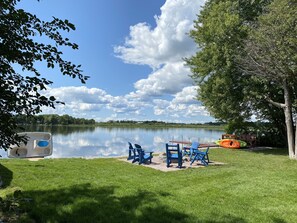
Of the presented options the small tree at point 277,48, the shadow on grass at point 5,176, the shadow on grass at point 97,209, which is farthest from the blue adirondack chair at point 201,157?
the shadow on grass at point 5,176

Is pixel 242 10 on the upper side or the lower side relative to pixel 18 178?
upper

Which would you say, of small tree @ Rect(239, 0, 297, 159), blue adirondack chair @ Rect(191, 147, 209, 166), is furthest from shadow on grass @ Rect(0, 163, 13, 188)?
small tree @ Rect(239, 0, 297, 159)

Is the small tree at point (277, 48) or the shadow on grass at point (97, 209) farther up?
the small tree at point (277, 48)

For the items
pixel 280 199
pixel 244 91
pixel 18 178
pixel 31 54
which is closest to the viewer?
pixel 31 54

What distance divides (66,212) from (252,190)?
4.42m

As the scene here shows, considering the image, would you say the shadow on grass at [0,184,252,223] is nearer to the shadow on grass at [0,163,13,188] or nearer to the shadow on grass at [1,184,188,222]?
the shadow on grass at [1,184,188,222]

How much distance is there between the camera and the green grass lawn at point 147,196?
15.9ft

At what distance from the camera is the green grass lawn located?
4.85 meters

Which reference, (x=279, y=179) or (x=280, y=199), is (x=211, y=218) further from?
(x=279, y=179)

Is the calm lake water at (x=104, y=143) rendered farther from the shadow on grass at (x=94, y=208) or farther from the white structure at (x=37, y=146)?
the shadow on grass at (x=94, y=208)

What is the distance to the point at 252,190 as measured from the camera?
6.81 metres

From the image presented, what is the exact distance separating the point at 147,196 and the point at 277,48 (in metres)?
9.73

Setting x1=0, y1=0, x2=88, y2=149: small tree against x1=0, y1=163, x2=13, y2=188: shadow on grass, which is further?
x1=0, y1=163, x2=13, y2=188: shadow on grass

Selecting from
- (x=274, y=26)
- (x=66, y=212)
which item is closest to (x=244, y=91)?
(x=274, y=26)
